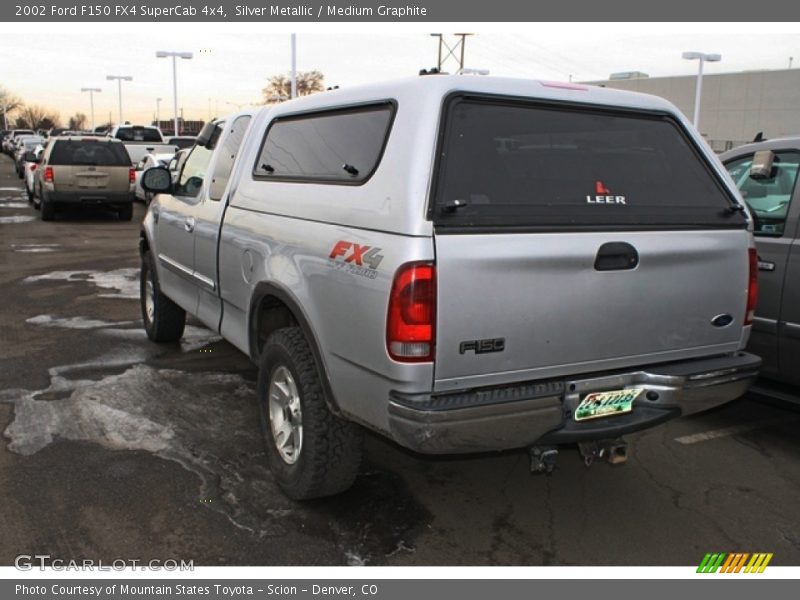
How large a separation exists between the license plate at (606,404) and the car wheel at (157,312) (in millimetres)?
4155

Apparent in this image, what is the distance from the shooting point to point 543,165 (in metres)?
3.31

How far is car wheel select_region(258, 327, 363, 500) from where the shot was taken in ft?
11.5

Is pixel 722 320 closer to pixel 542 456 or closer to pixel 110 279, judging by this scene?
pixel 542 456

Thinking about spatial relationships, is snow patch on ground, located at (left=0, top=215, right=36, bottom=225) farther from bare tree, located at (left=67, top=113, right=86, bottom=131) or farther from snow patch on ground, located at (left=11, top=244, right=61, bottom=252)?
bare tree, located at (left=67, top=113, right=86, bottom=131)

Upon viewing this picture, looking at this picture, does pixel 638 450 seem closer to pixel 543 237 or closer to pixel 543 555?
pixel 543 555

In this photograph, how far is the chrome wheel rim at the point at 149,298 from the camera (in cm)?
648

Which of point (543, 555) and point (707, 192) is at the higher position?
point (707, 192)

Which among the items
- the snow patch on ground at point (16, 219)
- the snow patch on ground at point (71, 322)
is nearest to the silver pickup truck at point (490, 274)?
the snow patch on ground at point (71, 322)

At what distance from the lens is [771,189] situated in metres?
4.95

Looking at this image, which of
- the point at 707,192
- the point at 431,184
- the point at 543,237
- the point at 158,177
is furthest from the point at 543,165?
the point at 158,177

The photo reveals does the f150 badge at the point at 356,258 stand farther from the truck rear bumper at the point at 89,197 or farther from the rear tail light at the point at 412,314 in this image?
the truck rear bumper at the point at 89,197

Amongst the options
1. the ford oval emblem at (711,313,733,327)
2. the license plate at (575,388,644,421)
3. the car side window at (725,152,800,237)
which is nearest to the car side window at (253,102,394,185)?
the license plate at (575,388,644,421)

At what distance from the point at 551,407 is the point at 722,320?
3.62 ft

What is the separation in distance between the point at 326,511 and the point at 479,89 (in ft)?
7.04
